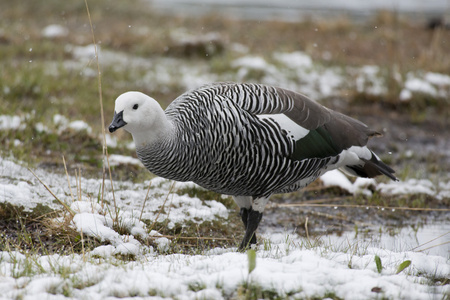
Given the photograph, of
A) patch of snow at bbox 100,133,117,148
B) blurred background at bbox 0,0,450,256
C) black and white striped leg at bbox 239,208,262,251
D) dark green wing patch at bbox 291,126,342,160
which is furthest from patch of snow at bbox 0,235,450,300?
patch of snow at bbox 100,133,117,148

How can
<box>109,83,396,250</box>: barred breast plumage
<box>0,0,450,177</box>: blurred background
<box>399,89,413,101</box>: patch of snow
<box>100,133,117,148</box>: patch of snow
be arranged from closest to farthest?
<box>109,83,396,250</box>: barred breast plumage
<box>100,133,117,148</box>: patch of snow
<box>0,0,450,177</box>: blurred background
<box>399,89,413,101</box>: patch of snow

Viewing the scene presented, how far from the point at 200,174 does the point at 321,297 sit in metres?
1.75

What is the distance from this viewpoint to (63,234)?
5.00 metres

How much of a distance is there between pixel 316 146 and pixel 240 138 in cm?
86

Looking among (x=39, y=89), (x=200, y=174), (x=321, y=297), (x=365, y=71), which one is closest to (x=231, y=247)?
(x=200, y=174)

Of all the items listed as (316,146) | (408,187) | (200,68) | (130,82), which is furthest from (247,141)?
(200,68)

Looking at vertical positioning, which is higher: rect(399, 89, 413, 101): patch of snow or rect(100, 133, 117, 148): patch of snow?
rect(399, 89, 413, 101): patch of snow

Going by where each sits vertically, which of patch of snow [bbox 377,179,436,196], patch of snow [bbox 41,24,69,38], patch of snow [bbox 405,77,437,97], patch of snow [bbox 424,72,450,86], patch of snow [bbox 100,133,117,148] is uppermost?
patch of snow [bbox 41,24,69,38]

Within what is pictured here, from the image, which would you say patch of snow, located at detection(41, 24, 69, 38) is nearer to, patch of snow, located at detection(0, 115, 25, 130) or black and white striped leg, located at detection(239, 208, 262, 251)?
patch of snow, located at detection(0, 115, 25, 130)

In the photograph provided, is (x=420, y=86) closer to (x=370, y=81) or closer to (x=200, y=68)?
(x=370, y=81)

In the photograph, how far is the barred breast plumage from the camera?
15.4ft

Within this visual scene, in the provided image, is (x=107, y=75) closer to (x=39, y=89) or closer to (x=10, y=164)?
(x=39, y=89)

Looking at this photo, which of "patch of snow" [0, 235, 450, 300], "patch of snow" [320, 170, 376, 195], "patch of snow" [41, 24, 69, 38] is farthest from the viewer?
"patch of snow" [41, 24, 69, 38]

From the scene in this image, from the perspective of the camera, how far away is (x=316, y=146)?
17.7 feet
